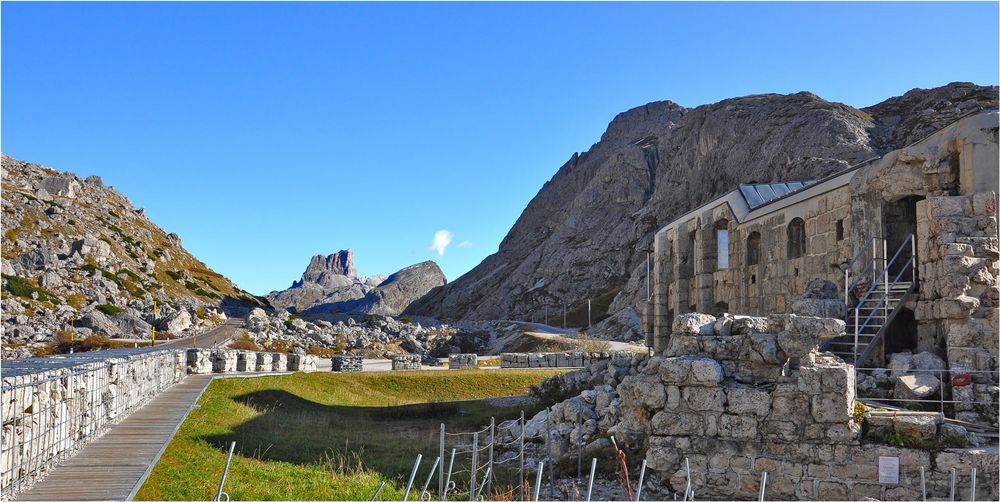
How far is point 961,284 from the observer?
44.4 feet

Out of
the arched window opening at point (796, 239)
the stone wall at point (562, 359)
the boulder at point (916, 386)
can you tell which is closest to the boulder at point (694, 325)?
the boulder at point (916, 386)

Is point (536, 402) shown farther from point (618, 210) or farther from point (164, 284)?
point (618, 210)

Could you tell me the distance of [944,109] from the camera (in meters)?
83.2

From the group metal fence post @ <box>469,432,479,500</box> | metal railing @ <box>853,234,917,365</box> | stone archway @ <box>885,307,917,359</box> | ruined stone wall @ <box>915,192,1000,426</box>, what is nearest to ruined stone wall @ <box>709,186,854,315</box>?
metal railing @ <box>853,234,917,365</box>

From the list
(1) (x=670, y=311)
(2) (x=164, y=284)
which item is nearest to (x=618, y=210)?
(2) (x=164, y=284)

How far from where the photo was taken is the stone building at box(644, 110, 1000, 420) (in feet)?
44.4

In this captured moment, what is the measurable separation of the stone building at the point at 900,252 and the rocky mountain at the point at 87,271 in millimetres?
42101

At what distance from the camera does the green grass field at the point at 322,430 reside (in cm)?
1104

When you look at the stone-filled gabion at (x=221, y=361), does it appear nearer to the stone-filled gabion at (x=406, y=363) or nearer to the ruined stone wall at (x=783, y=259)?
→ the stone-filled gabion at (x=406, y=363)

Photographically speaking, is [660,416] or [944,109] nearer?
[660,416]

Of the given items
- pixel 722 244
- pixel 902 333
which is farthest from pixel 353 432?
pixel 722 244

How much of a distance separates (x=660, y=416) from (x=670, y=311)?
56.0ft

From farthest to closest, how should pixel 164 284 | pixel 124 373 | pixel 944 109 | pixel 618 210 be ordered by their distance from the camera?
pixel 618 210 → pixel 944 109 → pixel 164 284 → pixel 124 373

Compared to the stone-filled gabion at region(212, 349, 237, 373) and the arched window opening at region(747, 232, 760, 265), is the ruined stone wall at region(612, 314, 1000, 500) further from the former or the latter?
the stone-filled gabion at region(212, 349, 237, 373)
